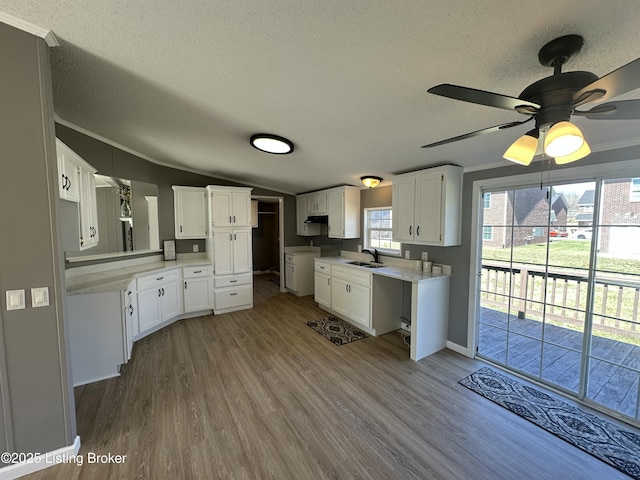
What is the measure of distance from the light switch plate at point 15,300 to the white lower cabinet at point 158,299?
1904mm

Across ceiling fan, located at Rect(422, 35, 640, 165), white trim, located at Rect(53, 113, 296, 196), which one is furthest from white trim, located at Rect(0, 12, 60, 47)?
ceiling fan, located at Rect(422, 35, 640, 165)

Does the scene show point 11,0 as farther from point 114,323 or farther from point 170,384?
point 170,384

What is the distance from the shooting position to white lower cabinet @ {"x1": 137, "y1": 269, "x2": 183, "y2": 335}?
342 centimetres

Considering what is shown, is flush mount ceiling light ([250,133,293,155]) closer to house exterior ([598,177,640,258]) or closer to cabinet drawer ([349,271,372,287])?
cabinet drawer ([349,271,372,287])

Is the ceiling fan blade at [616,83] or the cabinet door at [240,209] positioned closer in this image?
the ceiling fan blade at [616,83]

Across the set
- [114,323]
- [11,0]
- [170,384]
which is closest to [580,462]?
[170,384]

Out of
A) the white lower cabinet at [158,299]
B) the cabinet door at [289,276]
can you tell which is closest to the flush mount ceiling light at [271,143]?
the white lower cabinet at [158,299]

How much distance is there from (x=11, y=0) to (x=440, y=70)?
2.29 metres

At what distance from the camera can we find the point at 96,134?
3.30 m

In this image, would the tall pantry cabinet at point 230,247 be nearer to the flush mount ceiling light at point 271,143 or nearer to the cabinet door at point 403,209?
the flush mount ceiling light at point 271,143

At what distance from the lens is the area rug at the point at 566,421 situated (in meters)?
1.76

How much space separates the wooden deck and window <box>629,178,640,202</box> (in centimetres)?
122

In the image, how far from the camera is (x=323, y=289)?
4.55 m

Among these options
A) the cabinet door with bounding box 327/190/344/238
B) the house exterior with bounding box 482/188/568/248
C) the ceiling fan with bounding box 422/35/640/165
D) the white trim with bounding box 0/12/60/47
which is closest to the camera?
the ceiling fan with bounding box 422/35/640/165
